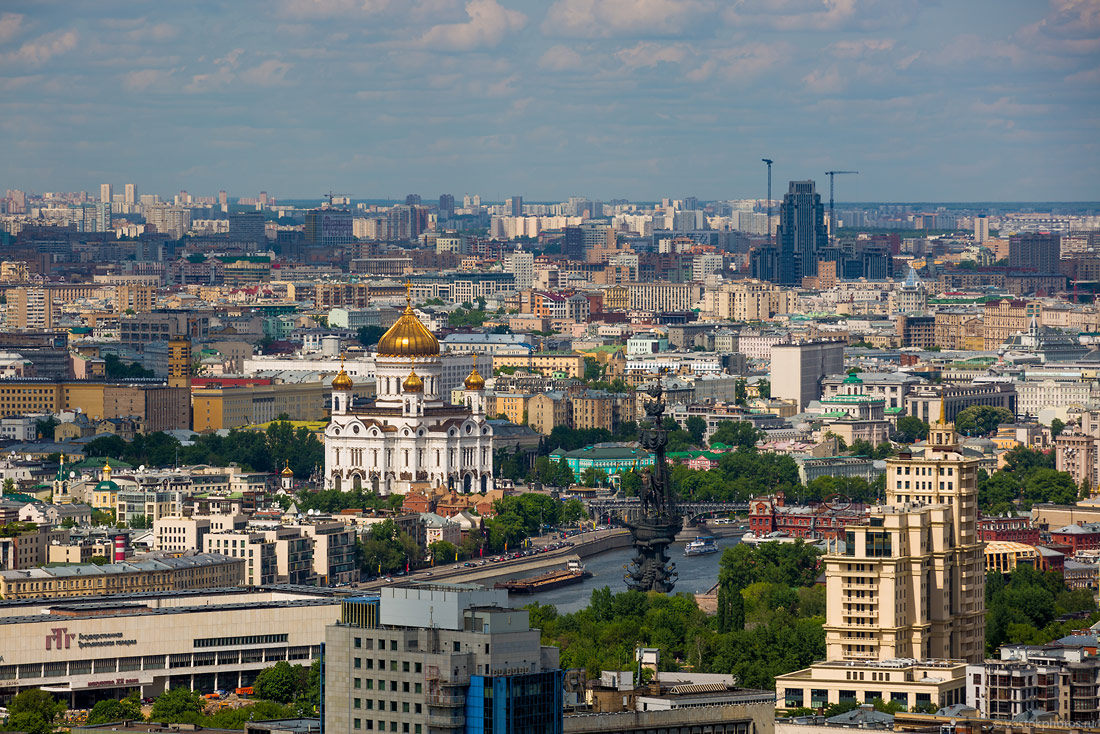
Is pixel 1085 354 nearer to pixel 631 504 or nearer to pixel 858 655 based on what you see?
pixel 631 504

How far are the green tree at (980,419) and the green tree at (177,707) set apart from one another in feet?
183

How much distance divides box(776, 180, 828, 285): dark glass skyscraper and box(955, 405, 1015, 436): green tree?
7927 centimetres

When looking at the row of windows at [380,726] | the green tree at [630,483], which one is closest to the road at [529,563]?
the green tree at [630,483]

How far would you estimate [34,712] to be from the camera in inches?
1614

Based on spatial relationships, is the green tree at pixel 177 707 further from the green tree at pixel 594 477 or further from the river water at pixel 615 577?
the green tree at pixel 594 477

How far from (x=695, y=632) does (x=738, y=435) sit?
44862mm

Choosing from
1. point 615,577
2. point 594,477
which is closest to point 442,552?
point 615,577

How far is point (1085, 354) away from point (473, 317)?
32.0 m

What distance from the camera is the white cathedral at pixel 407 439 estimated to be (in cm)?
7856

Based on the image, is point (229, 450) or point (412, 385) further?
point (229, 450)

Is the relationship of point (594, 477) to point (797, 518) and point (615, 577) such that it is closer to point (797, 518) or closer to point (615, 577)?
point (797, 518)

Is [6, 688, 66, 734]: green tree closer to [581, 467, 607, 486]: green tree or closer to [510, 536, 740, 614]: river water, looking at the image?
[510, 536, 740, 614]: river water

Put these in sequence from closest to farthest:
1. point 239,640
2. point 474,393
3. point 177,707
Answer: point 177,707 → point 239,640 → point 474,393

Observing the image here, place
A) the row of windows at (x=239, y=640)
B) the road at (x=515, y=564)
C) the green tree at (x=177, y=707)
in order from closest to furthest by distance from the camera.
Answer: the green tree at (x=177, y=707) < the row of windows at (x=239, y=640) < the road at (x=515, y=564)
